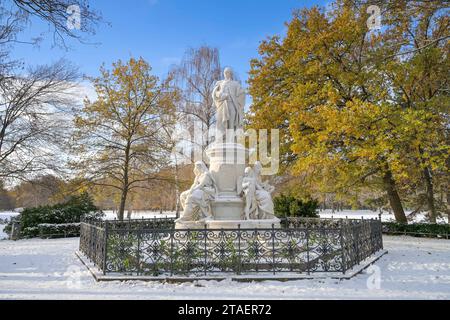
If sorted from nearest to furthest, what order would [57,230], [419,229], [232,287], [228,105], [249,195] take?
[232,287] < [249,195] < [228,105] < [419,229] < [57,230]

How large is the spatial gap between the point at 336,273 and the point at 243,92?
6557 millimetres

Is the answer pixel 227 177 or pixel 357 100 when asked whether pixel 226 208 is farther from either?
pixel 357 100

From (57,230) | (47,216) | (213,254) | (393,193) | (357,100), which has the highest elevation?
(357,100)

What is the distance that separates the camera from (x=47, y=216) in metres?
19.3

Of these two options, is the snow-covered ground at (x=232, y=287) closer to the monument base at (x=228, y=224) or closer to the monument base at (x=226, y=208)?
the monument base at (x=228, y=224)

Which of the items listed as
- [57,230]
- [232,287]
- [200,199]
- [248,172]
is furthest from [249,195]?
[57,230]

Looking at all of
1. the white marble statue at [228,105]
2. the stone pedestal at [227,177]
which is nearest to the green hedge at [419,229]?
the stone pedestal at [227,177]

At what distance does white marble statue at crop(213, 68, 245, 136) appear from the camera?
37.6 ft

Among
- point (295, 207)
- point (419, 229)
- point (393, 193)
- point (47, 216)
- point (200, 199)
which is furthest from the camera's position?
point (295, 207)

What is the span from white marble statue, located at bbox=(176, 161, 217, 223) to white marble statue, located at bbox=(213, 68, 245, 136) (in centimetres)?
182

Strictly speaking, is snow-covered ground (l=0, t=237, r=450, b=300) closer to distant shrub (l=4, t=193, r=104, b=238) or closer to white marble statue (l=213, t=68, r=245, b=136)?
white marble statue (l=213, t=68, r=245, b=136)

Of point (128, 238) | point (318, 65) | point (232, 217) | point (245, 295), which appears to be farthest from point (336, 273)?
point (318, 65)

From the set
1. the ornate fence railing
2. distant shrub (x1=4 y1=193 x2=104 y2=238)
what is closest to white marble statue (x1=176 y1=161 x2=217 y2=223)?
the ornate fence railing

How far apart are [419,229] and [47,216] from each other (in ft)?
62.4
